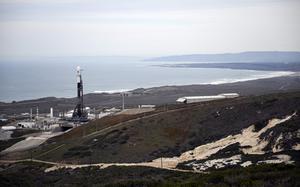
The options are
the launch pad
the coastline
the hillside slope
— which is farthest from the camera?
the coastline

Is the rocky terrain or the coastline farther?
the coastline

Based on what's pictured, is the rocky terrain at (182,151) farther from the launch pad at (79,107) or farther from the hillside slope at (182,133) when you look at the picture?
the launch pad at (79,107)

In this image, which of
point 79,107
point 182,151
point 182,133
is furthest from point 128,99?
point 182,151

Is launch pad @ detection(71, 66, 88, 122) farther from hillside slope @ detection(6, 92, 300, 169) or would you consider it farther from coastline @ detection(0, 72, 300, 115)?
coastline @ detection(0, 72, 300, 115)

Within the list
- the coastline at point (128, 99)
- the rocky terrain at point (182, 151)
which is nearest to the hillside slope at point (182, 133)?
the rocky terrain at point (182, 151)

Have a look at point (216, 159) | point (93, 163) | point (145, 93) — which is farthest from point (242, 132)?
point (145, 93)

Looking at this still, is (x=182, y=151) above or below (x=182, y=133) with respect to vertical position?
below

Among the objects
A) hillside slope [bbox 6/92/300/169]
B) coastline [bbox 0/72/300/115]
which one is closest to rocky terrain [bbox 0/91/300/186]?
hillside slope [bbox 6/92/300/169]

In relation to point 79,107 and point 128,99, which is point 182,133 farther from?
point 128,99

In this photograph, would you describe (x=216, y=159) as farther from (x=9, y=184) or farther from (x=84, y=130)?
(x=84, y=130)

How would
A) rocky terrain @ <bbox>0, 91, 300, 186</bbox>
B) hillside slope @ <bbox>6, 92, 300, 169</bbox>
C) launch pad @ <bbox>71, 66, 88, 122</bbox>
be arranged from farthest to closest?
launch pad @ <bbox>71, 66, 88, 122</bbox>
hillside slope @ <bbox>6, 92, 300, 169</bbox>
rocky terrain @ <bbox>0, 91, 300, 186</bbox>

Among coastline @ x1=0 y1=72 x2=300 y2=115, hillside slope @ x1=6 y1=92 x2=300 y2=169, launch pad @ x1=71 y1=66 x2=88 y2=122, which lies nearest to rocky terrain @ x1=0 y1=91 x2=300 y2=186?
hillside slope @ x1=6 y1=92 x2=300 y2=169

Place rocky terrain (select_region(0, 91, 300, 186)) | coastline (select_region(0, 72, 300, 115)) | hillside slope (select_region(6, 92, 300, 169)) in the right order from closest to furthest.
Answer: rocky terrain (select_region(0, 91, 300, 186)), hillside slope (select_region(6, 92, 300, 169)), coastline (select_region(0, 72, 300, 115))
